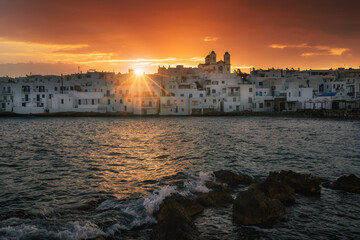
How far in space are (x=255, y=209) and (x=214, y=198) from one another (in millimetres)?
2185

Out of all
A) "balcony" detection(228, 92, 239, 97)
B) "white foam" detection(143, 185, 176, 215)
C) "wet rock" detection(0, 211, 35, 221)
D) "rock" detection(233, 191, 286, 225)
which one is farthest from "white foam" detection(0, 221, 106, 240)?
"balcony" detection(228, 92, 239, 97)

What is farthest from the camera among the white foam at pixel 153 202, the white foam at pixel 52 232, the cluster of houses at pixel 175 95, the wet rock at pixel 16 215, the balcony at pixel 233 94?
the balcony at pixel 233 94

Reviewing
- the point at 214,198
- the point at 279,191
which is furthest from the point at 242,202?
the point at 279,191

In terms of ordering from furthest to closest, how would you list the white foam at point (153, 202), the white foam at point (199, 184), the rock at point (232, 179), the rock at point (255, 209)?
the rock at point (232, 179), the white foam at point (199, 184), the white foam at point (153, 202), the rock at point (255, 209)

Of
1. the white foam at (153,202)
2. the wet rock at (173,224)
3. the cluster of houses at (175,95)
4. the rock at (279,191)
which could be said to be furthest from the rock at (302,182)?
the cluster of houses at (175,95)

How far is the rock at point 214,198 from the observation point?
11221 mm

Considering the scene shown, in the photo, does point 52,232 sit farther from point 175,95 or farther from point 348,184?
point 175,95

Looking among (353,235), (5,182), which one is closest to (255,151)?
(353,235)

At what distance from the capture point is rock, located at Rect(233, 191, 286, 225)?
372 inches

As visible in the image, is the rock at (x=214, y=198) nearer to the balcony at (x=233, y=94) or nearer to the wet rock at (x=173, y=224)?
the wet rock at (x=173, y=224)

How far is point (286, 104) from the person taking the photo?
271ft

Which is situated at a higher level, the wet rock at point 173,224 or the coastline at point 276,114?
the coastline at point 276,114

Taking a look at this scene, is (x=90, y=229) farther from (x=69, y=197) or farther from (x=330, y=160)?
(x=330, y=160)

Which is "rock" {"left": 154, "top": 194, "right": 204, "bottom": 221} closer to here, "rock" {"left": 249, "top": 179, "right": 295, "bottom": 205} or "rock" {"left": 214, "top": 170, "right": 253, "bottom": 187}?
"rock" {"left": 249, "top": 179, "right": 295, "bottom": 205}
